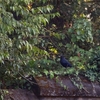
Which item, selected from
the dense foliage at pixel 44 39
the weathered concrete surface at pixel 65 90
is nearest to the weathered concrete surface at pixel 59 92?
the weathered concrete surface at pixel 65 90

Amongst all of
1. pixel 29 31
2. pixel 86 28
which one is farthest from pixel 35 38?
pixel 86 28

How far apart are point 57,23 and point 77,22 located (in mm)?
1124

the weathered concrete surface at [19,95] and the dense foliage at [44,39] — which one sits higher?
the dense foliage at [44,39]

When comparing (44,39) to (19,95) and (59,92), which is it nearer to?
(59,92)

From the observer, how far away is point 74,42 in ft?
20.9

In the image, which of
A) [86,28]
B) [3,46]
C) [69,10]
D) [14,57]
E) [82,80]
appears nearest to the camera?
[3,46]

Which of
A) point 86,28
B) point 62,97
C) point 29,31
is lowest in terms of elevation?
point 62,97

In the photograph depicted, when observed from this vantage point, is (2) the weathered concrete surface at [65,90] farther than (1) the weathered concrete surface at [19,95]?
Yes

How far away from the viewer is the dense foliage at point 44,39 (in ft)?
14.0

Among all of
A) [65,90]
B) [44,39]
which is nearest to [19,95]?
[65,90]

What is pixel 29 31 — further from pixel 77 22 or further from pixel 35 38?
pixel 77 22

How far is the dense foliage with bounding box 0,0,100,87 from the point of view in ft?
14.0

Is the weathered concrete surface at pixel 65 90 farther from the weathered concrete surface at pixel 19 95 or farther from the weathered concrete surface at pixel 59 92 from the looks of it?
the weathered concrete surface at pixel 19 95

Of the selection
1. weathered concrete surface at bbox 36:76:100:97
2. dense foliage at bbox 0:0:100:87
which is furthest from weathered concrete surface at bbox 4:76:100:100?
dense foliage at bbox 0:0:100:87
